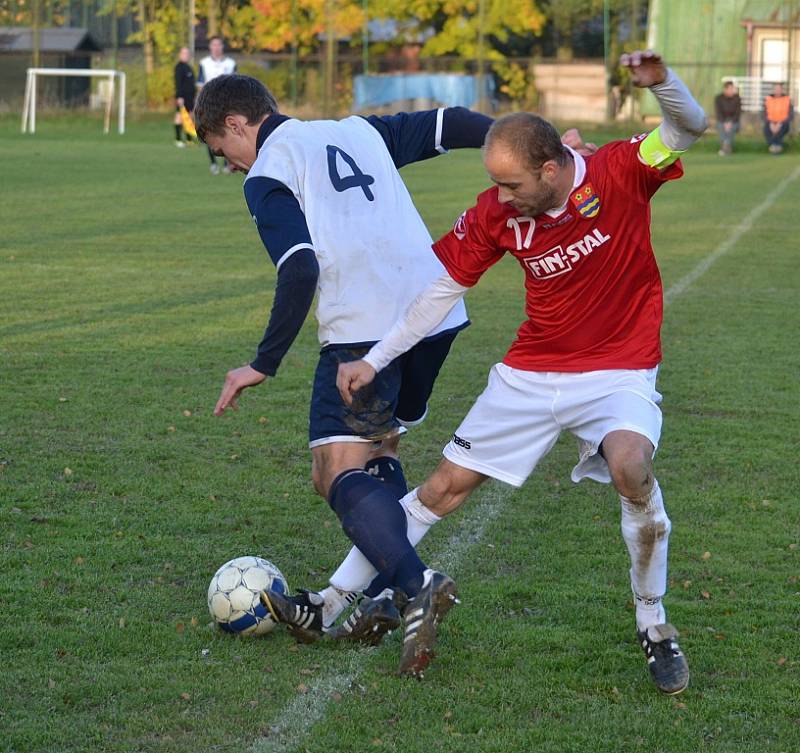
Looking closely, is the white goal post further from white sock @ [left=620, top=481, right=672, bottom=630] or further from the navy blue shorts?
white sock @ [left=620, top=481, right=672, bottom=630]

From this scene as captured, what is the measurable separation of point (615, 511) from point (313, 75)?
1397 inches

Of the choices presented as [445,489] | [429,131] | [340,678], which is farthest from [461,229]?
[340,678]

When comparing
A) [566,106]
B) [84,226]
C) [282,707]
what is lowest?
[282,707]

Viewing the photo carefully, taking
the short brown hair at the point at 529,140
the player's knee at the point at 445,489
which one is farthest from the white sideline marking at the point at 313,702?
the short brown hair at the point at 529,140

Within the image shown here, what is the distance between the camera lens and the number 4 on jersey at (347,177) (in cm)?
407

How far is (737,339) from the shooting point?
9.50 meters

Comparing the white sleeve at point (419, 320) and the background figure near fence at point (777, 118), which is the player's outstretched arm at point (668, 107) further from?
the background figure near fence at point (777, 118)

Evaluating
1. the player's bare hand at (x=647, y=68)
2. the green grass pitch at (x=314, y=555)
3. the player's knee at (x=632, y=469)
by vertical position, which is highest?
the player's bare hand at (x=647, y=68)

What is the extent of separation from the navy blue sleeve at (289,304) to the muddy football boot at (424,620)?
32.0 inches

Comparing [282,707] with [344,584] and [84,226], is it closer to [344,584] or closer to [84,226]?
[344,584]

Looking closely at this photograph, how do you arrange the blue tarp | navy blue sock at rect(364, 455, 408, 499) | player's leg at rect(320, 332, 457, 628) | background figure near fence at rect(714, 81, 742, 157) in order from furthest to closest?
1. the blue tarp
2. background figure near fence at rect(714, 81, 742, 157)
3. navy blue sock at rect(364, 455, 408, 499)
4. player's leg at rect(320, 332, 457, 628)

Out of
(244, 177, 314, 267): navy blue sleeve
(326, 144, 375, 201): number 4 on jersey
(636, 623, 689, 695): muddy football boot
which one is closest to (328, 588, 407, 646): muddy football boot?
(636, 623, 689, 695): muddy football boot

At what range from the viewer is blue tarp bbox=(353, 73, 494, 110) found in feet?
131

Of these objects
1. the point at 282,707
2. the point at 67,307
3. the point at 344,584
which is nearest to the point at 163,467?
the point at 344,584
